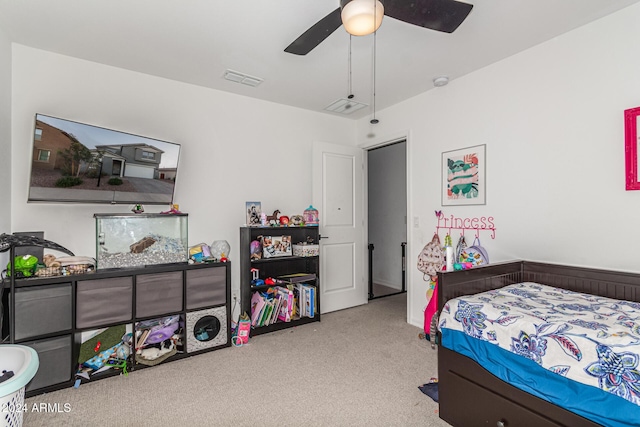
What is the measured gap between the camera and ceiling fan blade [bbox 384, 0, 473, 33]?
4.77 ft

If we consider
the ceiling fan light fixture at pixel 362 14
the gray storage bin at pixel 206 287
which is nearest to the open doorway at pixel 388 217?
the gray storage bin at pixel 206 287

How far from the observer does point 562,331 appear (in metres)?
1.33

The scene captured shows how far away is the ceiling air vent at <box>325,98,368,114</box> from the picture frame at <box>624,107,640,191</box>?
2.35 metres

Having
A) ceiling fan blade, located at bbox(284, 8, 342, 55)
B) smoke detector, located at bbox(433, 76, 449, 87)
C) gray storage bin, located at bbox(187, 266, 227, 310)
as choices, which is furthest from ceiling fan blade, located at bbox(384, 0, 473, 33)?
gray storage bin, located at bbox(187, 266, 227, 310)

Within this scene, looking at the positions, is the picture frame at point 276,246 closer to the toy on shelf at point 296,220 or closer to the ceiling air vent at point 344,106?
the toy on shelf at point 296,220

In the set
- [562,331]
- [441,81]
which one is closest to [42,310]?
[562,331]

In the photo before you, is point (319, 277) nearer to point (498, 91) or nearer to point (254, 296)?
point (254, 296)

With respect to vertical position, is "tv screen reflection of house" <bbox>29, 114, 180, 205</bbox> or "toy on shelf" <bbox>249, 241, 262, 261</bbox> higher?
"tv screen reflection of house" <bbox>29, 114, 180, 205</bbox>

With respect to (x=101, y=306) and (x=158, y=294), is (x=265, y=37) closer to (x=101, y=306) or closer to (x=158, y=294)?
(x=158, y=294)

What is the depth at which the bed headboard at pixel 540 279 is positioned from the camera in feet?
6.04

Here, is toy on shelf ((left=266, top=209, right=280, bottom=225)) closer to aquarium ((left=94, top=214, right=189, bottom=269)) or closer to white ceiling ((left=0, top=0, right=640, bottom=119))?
aquarium ((left=94, top=214, right=189, bottom=269))

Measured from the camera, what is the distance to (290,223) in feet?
11.4

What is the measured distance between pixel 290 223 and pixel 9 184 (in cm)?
232

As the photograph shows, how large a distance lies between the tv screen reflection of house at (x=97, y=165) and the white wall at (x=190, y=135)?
239 millimetres
